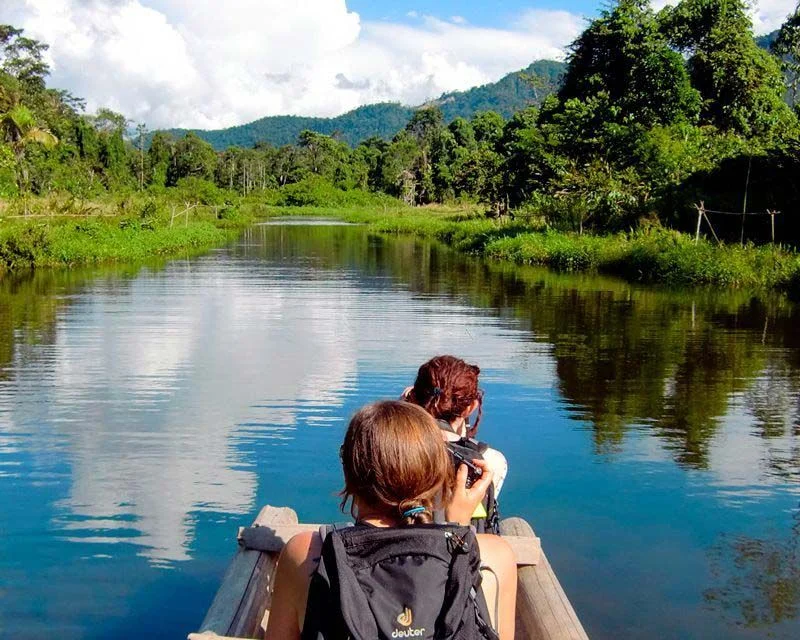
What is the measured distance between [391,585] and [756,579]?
398 centimetres

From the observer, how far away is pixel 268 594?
12.3ft

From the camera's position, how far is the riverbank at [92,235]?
84.1 ft

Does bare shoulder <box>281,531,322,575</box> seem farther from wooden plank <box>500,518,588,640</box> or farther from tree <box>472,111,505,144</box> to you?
tree <box>472,111,505,144</box>

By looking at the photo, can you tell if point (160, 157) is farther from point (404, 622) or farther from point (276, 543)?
point (404, 622)

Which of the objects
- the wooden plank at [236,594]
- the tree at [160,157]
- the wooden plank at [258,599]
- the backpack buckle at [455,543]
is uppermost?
the tree at [160,157]

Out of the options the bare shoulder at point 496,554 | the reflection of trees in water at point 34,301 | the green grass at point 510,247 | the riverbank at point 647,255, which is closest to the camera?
the bare shoulder at point 496,554

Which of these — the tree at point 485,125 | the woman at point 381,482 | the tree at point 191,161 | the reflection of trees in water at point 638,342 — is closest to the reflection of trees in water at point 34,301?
the reflection of trees in water at point 638,342

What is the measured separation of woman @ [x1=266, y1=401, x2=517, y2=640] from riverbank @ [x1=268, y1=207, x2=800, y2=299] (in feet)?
59.1

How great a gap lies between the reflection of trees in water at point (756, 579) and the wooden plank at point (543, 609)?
1.93m

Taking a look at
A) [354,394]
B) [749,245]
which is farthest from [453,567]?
[749,245]

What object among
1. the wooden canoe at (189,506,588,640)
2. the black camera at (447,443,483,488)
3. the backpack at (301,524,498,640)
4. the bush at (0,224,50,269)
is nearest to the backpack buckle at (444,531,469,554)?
the backpack at (301,524,498,640)

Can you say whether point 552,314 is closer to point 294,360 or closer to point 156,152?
point 294,360

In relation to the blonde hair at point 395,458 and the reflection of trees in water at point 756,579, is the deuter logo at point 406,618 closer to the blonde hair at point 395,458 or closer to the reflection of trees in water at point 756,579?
the blonde hair at point 395,458

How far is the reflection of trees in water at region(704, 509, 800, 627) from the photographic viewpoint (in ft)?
17.0
